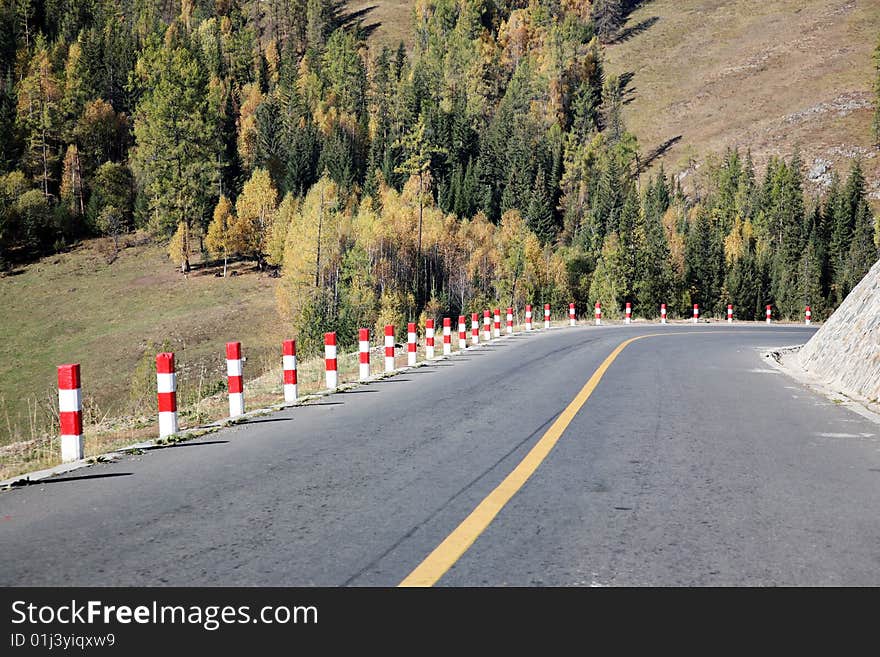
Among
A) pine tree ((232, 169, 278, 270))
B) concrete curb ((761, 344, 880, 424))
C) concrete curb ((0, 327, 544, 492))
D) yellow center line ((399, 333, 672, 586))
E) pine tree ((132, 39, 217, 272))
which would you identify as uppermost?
pine tree ((132, 39, 217, 272))

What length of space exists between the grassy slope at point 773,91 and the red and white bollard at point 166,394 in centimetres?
14072

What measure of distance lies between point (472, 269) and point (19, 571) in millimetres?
86059

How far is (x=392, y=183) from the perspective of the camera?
112 m

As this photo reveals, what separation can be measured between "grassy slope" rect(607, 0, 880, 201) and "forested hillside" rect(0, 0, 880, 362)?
10.4 metres

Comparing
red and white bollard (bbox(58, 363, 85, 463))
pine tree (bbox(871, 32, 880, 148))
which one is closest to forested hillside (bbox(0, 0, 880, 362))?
pine tree (bbox(871, 32, 880, 148))

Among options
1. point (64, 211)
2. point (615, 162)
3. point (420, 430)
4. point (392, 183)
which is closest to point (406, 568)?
point (420, 430)

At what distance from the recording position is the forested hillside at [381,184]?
264ft

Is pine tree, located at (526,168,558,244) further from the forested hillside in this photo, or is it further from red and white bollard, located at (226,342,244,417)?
red and white bollard, located at (226,342,244,417)

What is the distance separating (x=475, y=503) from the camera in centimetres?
523

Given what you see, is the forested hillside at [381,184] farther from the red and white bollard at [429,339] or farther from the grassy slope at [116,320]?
the red and white bollard at [429,339]

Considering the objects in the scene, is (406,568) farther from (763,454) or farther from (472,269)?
(472,269)

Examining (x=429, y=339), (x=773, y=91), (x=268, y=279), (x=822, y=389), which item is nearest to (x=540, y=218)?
(x=268, y=279)

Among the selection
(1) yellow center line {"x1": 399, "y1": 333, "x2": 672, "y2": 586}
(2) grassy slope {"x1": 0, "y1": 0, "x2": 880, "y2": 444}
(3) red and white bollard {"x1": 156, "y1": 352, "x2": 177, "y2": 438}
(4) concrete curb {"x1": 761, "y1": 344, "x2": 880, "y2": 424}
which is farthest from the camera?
(2) grassy slope {"x1": 0, "y1": 0, "x2": 880, "y2": 444}

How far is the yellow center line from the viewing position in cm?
384
